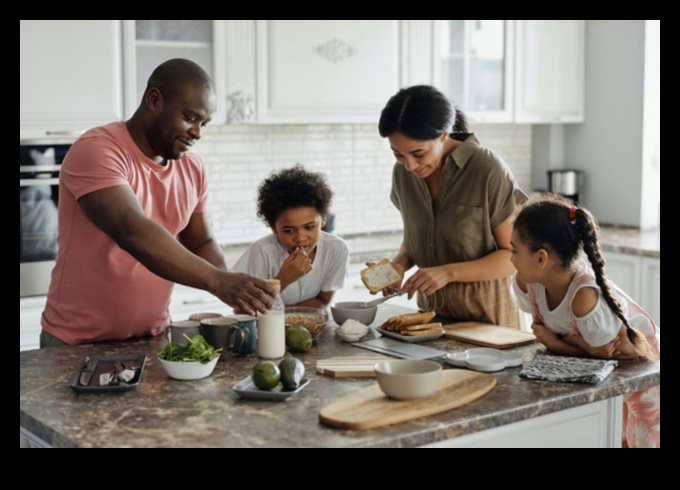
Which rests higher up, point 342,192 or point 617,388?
point 342,192

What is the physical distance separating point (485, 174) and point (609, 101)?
294 centimetres

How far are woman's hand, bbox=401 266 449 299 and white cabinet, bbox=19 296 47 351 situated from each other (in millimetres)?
1905

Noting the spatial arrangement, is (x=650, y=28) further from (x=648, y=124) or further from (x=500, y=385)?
(x=500, y=385)

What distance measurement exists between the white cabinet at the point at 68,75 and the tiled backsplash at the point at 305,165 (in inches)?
32.2

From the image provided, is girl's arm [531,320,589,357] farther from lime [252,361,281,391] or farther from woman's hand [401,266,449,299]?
lime [252,361,281,391]

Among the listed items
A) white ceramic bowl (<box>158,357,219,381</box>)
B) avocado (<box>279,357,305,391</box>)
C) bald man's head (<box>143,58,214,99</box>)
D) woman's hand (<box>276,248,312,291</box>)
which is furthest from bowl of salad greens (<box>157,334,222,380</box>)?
bald man's head (<box>143,58,214,99</box>)

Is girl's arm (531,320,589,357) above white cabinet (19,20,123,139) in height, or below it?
below

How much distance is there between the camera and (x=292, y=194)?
314 centimetres

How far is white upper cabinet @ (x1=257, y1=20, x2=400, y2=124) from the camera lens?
4617 mm

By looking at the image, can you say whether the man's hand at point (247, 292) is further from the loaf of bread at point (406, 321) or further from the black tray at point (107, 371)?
the loaf of bread at point (406, 321)

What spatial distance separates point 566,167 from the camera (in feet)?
20.0
